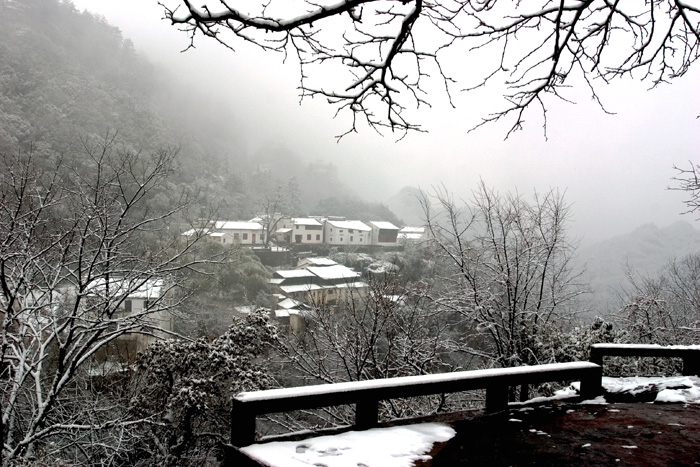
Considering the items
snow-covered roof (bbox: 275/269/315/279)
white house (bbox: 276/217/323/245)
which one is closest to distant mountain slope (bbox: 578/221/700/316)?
snow-covered roof (bbox: 275/269/315/279)

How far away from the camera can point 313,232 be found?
5291cm

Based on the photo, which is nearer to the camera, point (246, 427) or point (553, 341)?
point (246, 427)

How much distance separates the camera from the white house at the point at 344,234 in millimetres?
53812

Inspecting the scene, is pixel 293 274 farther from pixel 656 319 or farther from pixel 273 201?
pixel 273 201

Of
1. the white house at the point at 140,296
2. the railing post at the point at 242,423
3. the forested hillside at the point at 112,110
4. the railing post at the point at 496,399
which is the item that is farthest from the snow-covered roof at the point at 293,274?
the railing post at the point at 242,423

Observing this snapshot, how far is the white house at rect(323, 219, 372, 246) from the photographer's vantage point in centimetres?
5381

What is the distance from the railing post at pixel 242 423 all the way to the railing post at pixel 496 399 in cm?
210

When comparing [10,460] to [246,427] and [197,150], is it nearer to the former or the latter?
[246,427]

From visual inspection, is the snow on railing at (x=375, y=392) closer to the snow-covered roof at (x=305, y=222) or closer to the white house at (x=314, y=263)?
the white house at (x=314, y=263)

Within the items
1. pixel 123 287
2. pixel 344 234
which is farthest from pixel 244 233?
pixel 123 287

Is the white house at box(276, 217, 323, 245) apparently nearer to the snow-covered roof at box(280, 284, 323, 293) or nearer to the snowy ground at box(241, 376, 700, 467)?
the snow-covered roof at box(280, 284, 323, 293)

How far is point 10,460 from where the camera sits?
6.26 m

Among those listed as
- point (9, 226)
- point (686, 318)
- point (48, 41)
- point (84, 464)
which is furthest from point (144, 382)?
point (48, 41)

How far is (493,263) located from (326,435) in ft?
29.0
